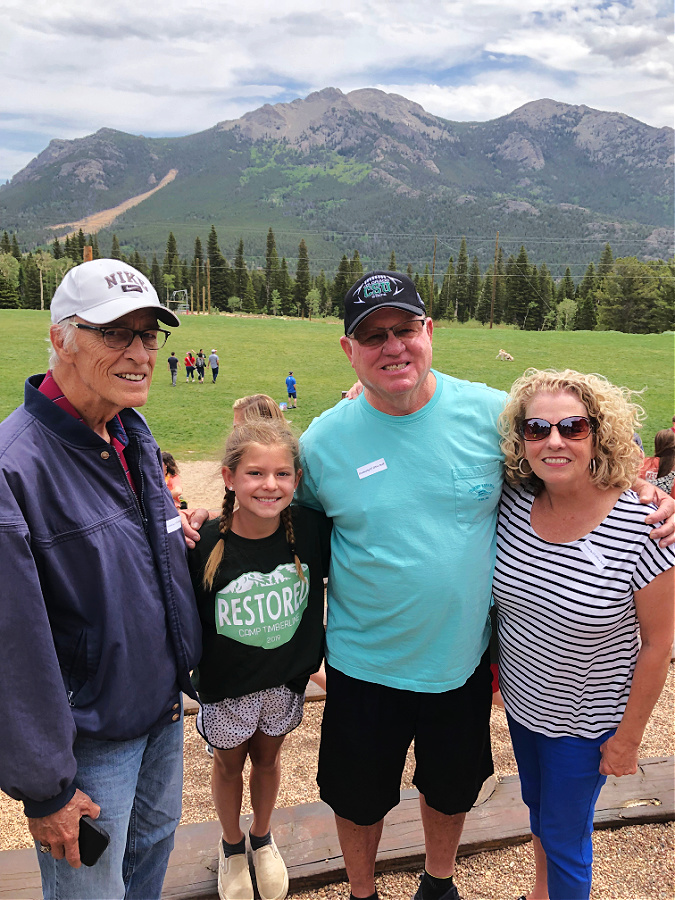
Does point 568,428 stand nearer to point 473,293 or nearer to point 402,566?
point 402,566

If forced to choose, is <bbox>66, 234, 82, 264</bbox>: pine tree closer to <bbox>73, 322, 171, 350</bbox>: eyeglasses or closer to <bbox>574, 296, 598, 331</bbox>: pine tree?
<bbox>574, 296, 598, 331</bbox>: pine tree

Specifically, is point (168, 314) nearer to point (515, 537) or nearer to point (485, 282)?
point (515, 537)

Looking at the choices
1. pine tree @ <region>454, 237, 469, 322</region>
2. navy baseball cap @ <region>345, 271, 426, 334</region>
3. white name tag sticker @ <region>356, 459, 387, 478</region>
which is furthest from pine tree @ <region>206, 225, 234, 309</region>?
white name tag sticker @ <region>356, 459, 387, 478</region>

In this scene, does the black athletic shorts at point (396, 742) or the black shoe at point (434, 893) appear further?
the black shoe at point (434, 893)

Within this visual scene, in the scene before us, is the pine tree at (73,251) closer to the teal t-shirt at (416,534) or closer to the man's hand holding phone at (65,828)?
the teal t-shirt at (416,534)

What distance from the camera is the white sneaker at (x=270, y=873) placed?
2.92 m

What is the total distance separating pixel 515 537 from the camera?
2547mm

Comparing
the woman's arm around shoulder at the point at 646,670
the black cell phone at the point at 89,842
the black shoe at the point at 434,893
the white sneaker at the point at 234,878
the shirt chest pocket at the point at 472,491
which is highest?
the shirt chest pocket at the point at 472,491

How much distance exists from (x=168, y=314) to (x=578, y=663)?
6.74ft

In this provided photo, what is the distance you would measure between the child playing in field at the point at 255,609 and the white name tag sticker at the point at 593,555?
1132 mm

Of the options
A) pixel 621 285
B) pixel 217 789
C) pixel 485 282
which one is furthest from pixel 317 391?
pixel 485 282

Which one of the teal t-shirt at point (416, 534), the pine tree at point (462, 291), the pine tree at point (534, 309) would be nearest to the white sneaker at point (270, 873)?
the teal t-shirt at point (416, 534)

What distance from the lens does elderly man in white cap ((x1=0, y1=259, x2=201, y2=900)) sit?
72.0 inches

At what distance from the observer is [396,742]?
2.77 meters
